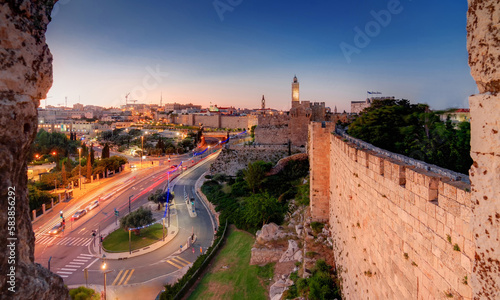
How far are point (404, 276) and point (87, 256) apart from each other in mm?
16333

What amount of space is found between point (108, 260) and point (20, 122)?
620 inches

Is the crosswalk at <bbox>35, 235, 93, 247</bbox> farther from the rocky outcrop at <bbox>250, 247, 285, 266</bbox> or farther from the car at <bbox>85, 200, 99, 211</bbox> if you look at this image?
the rocky outcrop at <bbox>250, 247, 285, 266</bbox>

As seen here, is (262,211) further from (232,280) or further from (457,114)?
(457,114)

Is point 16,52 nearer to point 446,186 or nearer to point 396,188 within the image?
point 446,186

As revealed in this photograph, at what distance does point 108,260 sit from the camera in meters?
15.1

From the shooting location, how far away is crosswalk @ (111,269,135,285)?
1296 cm

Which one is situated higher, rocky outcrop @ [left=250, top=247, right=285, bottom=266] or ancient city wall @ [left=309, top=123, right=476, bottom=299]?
ancient city wall @ [left=309, top=123, right=476, bottom=299]

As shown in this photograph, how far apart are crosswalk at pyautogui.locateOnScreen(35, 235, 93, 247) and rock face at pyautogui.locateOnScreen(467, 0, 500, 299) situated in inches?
752

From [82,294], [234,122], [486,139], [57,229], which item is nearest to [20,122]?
[486,139]

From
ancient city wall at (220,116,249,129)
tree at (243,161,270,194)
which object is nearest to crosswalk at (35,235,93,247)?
tree at (243,161,270,194)

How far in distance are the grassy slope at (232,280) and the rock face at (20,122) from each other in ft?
31.6

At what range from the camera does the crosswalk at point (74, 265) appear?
14.0m

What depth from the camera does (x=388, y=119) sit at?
618 inches

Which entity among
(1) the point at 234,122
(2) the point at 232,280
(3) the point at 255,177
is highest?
(1) the point at 234,122
